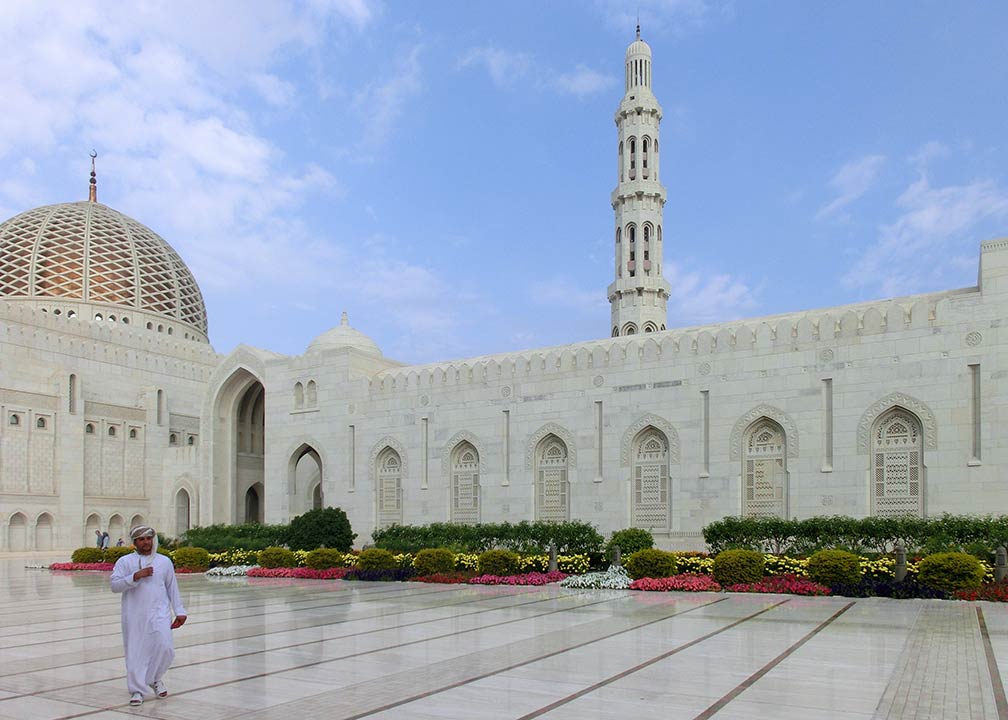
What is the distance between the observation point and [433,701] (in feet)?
23.7

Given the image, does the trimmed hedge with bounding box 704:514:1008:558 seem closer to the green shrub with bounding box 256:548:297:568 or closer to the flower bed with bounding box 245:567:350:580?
the flower bed with bounding box 245:567:350:580

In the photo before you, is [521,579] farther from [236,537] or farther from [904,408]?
[236,537]

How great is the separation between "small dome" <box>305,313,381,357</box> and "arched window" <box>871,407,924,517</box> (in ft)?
62.2

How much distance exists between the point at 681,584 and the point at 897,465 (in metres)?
7.17

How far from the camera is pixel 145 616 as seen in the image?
24.7 ft

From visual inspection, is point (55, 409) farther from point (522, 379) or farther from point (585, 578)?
point (585, 578)

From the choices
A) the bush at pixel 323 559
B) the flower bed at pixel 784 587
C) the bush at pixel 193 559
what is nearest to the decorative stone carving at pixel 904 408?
the flower bed at pixel 784 587

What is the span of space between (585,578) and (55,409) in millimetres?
24893

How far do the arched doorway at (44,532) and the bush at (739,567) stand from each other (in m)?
26.7

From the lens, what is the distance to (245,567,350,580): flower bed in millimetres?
20906

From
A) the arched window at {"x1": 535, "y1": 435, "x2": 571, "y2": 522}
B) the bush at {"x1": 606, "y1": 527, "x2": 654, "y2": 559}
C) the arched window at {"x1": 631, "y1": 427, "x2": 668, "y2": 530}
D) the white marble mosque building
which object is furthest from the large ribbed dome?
the bush at {"x1": 606, "y1": 527, "x2": 654, "y2": 559}

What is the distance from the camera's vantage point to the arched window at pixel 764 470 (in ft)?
73.4

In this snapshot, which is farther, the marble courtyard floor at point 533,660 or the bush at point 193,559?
the bush at point 193,559

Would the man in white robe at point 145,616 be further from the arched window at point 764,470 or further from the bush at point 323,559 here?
the arched window at point 764,470
